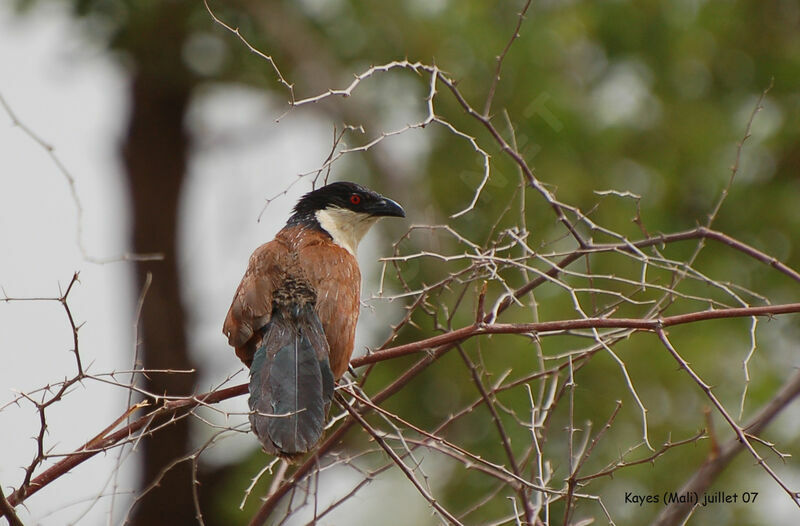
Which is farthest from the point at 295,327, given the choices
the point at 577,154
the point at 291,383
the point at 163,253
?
the point at 163,253

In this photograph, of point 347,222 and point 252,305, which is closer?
point 252,305

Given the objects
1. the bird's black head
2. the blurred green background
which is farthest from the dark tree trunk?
the bird's black head

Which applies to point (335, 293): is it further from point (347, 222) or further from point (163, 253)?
point (163, 253)

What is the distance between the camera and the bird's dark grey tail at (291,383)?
250cm

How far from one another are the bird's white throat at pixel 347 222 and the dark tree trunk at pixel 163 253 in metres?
3.99

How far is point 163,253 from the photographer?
8344 millimetres

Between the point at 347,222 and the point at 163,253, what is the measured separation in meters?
4.92

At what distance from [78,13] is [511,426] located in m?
3.99

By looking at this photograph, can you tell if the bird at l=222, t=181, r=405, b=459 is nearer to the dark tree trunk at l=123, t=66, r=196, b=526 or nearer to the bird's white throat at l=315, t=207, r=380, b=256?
the bird's white throat at l=315, t=207, r=380, b=256

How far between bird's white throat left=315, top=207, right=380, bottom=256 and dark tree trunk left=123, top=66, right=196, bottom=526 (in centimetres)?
399

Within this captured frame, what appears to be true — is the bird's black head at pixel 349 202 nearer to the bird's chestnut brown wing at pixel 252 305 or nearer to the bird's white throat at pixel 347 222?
the bird's white throat at pixel 347 222

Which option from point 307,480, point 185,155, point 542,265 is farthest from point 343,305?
point 185,155

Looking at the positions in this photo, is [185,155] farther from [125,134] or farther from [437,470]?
[437,470]

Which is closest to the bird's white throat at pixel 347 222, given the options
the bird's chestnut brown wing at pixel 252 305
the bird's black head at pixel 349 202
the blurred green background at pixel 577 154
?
the bird's black head at pixel 349 202
